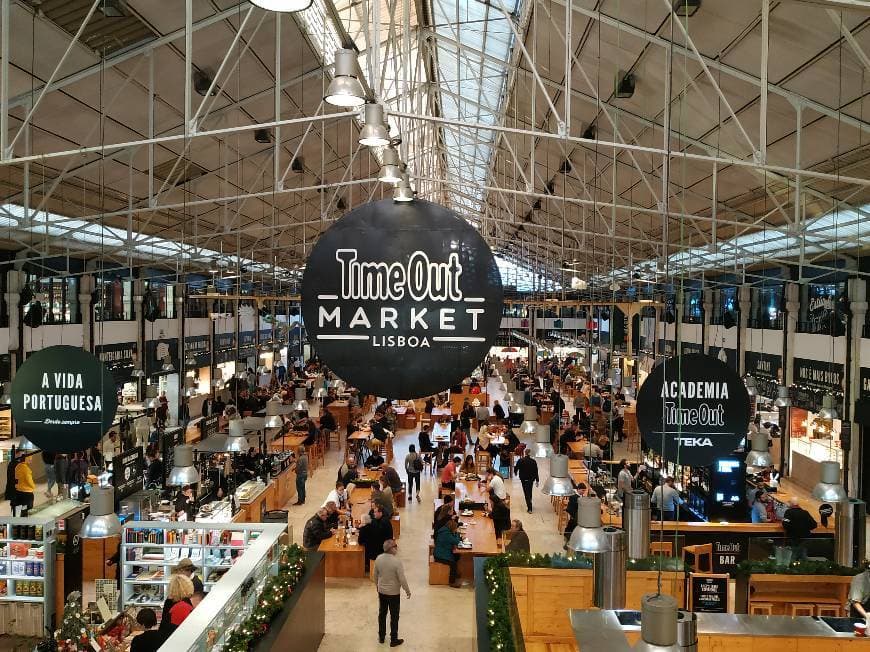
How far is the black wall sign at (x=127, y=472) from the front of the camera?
12430mm

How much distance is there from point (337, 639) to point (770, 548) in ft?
21.5

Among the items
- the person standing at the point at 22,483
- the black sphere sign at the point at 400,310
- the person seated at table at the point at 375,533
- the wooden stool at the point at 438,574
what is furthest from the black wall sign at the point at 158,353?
the black sphere sign at the point at 400,310

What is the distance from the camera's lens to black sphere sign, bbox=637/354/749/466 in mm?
5934

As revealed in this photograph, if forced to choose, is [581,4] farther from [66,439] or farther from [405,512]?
[405,512]

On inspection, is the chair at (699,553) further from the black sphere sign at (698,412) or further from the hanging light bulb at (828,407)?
the hanging light bulb at (828,407)

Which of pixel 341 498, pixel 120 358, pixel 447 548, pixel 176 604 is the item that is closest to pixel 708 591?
pixel 447 548

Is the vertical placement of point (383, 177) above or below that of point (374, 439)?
above

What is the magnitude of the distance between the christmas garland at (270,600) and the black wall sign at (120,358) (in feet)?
47.1

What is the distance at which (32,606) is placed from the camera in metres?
9.35

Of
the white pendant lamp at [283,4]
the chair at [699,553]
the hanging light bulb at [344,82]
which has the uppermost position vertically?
the hanging light bulb at [344,82]

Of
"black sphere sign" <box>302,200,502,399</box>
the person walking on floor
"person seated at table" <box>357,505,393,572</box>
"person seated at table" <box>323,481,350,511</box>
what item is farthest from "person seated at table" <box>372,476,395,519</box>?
"black sphere sign" <box>302,200,502,399</box>

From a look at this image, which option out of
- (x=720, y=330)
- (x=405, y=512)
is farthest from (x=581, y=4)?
(x=720, y=330)

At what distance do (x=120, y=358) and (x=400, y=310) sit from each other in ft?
67.3

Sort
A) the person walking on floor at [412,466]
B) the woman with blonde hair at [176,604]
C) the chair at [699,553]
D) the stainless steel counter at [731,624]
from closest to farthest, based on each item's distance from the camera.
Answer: the stainless steel counter at [731,624] < the woman with blonde hair at [176,604] < the chair at [699,553] < the person walking on floor at [412,466]
